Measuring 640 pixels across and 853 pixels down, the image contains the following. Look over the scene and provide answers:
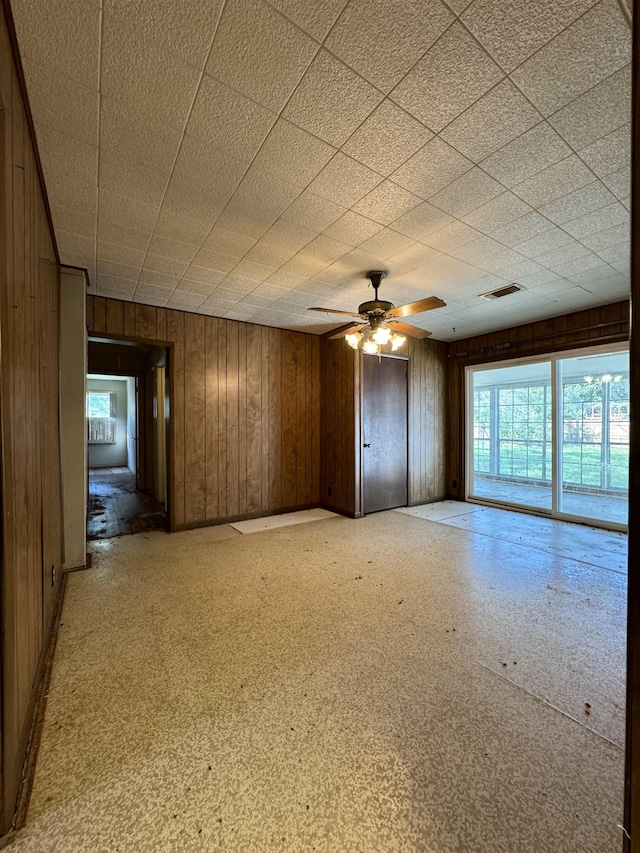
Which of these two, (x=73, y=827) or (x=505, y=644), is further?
(x=505, y=644)

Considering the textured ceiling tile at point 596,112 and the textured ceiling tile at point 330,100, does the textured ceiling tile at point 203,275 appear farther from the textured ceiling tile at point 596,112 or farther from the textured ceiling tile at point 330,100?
the textured ceiling tile at point 596,112

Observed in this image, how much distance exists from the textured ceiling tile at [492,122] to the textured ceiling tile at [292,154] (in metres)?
0.61

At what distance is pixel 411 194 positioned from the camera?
2107mm

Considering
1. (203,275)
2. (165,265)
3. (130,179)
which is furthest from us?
(203,275)

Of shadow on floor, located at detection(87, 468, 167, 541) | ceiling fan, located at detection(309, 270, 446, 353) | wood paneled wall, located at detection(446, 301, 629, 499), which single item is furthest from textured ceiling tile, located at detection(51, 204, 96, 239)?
wood paneled wall, located at detection(446, 301, 629, 499)

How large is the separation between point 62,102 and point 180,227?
96 cm

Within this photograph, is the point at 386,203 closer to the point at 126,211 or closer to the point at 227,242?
the point at 227,242

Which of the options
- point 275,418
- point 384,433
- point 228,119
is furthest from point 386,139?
point 384,433

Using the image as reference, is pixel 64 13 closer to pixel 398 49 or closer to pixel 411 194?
pixel 398 49

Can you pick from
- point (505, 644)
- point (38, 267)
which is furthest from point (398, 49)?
point (505, 644)

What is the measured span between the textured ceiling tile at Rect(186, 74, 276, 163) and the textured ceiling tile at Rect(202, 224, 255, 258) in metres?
0.78

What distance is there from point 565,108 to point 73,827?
129 inches

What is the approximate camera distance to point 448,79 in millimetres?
1412

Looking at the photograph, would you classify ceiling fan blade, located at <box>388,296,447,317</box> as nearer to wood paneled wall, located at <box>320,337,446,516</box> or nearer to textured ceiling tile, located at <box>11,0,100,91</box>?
wood paneled wall, located at <box>320,337,446,516</box>
